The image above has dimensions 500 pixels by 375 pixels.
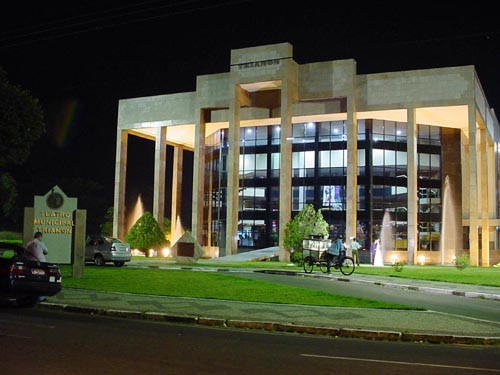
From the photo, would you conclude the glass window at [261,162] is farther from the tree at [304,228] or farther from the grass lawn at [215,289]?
the grass lawn at [215,289]

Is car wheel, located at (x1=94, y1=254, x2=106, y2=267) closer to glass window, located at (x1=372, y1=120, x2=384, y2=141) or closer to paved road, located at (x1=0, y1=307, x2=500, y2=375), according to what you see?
paved road, located at (x1=0, y1=307, x2=500, y2=375)

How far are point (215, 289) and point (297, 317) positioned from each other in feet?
22.0

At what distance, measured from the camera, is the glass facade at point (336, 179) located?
5262cm

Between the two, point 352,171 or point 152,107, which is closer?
point 352,171

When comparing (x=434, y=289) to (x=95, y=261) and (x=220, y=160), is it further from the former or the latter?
(x=220, y=160)

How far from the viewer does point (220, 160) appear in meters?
58.5

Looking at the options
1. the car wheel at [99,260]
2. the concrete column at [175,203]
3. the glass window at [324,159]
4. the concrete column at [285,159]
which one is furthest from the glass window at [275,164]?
the car wheel at [99,260]

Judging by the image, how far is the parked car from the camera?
32906mm

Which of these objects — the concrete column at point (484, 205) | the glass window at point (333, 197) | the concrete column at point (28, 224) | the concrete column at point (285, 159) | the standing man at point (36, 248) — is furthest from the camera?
the glass window at point (333, 197)

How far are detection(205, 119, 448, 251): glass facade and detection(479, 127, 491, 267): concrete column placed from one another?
3.91 metres

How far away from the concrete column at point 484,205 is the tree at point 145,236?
1031 inches

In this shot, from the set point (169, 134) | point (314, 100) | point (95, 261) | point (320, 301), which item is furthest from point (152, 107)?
point (320, 301)

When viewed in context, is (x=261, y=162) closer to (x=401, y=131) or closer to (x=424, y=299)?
(x=401, y=131)

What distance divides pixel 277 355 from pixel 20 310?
801cm
